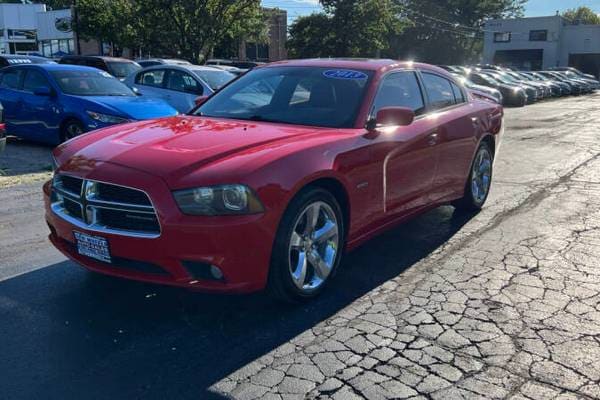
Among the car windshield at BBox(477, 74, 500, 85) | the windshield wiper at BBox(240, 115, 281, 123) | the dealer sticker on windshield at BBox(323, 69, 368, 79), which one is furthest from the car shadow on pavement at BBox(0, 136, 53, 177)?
the car windshield at BBox(477, 74, 500, 85)

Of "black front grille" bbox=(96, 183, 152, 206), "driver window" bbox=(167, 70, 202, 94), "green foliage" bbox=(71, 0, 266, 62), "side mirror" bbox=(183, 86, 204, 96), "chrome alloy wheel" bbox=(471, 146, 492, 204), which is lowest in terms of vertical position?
"chrome alloy wheel" bbox=(471, 146, 492, 204)

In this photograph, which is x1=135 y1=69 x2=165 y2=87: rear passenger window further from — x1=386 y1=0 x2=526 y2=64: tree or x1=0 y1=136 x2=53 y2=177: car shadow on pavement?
x1=386 y1=0 x2=526 y2=64: tree

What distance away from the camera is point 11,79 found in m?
11.0

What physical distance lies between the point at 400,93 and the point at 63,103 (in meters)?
6.82

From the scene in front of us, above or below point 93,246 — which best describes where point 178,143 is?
above

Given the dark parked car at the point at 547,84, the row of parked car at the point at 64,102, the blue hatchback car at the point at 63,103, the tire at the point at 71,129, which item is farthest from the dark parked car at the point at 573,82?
the tire at the point at 71,129

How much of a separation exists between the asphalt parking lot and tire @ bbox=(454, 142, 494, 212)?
26.1 inches

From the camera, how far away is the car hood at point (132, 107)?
9501 mm

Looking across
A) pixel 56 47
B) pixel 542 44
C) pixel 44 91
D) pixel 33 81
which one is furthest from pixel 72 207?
pixel 542 44

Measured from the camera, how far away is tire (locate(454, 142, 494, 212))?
6262 mm

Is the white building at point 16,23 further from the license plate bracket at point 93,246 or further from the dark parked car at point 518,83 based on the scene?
the license plate bracket at point 93,246

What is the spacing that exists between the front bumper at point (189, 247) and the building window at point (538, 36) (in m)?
64.2

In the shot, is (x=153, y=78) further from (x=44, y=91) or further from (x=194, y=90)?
(x=44, y=91)

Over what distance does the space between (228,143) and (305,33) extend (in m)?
42.6
